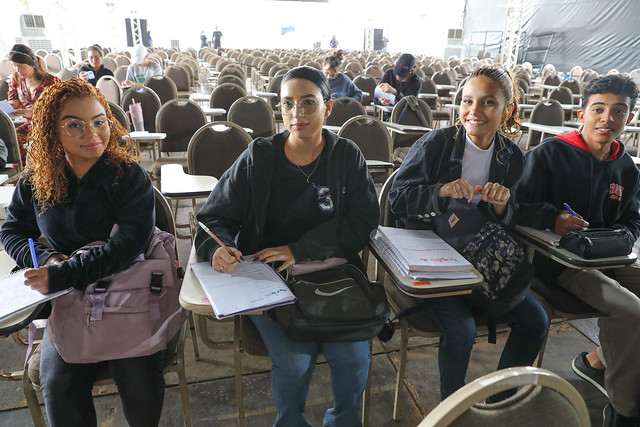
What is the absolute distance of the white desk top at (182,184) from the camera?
178cm

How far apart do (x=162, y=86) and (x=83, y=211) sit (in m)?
3.76

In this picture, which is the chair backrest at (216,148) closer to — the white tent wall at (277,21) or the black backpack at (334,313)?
the black backpack at (334,313)

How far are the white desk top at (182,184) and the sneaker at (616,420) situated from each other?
69.2 inches

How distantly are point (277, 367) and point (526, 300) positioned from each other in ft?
2.94

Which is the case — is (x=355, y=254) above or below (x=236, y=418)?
above

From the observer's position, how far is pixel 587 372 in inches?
67.5

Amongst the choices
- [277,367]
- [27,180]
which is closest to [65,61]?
[27,180]

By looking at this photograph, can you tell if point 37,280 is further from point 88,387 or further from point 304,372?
point 304,372

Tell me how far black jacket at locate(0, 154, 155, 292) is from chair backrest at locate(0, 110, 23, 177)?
5.85ft

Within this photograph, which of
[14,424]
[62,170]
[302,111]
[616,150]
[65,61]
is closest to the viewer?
[62,170]

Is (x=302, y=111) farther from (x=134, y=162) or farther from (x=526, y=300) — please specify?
(x=526, y=300)

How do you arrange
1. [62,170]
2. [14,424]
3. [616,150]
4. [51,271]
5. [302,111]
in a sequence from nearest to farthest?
[51,271] < [62,170] < [302,111] < [14,424] < [616,150]

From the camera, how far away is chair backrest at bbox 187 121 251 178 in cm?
238

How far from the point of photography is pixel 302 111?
1398mm
